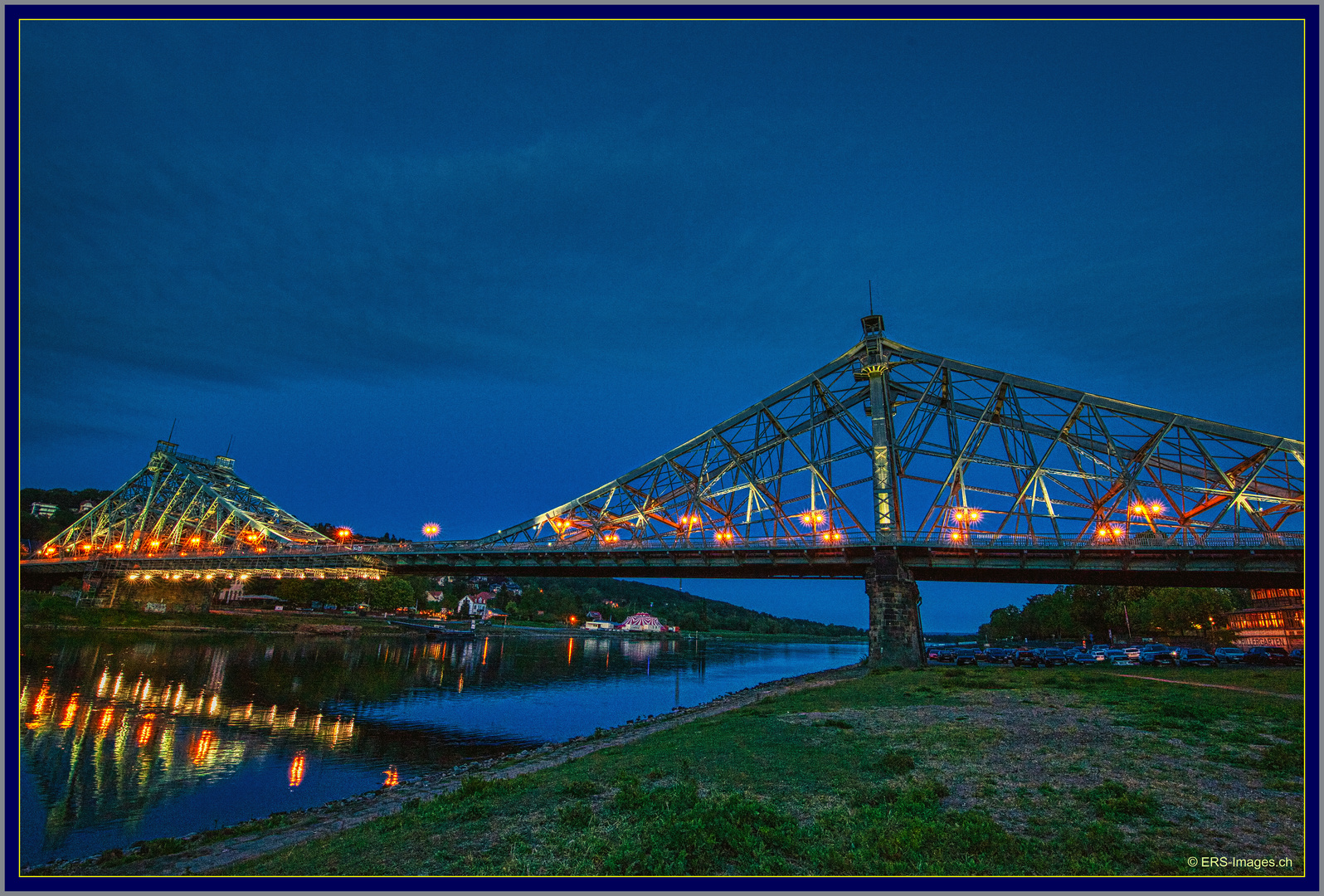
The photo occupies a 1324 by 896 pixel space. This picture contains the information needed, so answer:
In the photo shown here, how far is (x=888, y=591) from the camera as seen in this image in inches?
1909

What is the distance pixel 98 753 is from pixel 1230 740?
38.6 meters

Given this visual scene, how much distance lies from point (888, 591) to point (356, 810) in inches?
1533

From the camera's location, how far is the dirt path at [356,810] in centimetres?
1441

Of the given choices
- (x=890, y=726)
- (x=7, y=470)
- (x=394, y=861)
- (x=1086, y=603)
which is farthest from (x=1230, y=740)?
(x=1086, y=603)

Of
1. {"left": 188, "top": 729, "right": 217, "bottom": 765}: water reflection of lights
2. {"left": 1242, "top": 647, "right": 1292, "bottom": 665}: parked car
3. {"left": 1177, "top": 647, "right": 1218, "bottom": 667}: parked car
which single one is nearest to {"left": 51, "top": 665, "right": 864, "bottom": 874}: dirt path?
{"left": 188, "top": 729, "right": 217, "bottom": 765}: water reflection of lights

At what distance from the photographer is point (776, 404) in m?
67.1

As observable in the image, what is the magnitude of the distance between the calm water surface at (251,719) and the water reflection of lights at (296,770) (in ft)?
0.21

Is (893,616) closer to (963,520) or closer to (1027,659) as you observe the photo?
(963,520)

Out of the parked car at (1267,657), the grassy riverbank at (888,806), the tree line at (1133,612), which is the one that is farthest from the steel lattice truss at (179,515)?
the tree line at (1133,612)

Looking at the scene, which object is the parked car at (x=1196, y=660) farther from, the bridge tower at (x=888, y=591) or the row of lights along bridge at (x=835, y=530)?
the bridge tower at (x=888, y=591)

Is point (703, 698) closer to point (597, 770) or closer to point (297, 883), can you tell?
point (597, 770)

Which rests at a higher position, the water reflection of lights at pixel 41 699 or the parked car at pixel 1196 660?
the parked car at pixel 1196 660

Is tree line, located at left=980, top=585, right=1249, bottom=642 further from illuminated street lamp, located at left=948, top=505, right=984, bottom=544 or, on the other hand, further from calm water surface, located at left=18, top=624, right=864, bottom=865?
calm water surface, located at left=18, top=624, right=864, bottom=865

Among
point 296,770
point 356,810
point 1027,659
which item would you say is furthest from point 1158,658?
point 296,770
